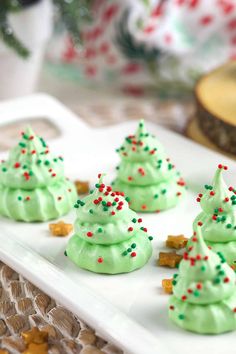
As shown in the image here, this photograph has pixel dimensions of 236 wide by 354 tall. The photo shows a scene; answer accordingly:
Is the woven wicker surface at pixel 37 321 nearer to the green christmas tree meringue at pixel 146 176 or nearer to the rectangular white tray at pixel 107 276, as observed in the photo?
the rectangular white tray at pixel 107 276

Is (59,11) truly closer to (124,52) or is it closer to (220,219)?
(124,52)

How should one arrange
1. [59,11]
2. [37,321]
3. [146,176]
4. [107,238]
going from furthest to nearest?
1. [59,11]
2. [146,176]
3. [107,238]
4. [37,321]

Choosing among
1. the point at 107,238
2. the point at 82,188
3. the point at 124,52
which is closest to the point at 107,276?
the point at 107,238

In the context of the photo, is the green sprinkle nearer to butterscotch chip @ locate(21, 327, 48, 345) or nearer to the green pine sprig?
butterscotch chip @ locate(21, 327, 48, 345)

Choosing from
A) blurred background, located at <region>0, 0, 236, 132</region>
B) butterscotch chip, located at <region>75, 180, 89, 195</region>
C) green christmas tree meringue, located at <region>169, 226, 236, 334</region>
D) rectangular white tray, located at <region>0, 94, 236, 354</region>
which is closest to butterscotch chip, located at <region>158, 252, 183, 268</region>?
rectangular white tray, located at <region>0, 94, 236, 354</region>

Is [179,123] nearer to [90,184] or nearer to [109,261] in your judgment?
[90,184]

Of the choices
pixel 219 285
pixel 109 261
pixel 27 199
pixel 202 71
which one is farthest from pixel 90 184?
pixel 202 71

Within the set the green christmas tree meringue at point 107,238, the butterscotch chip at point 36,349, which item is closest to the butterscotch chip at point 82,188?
Answer: the green christmas tree meringue at point 107,238
